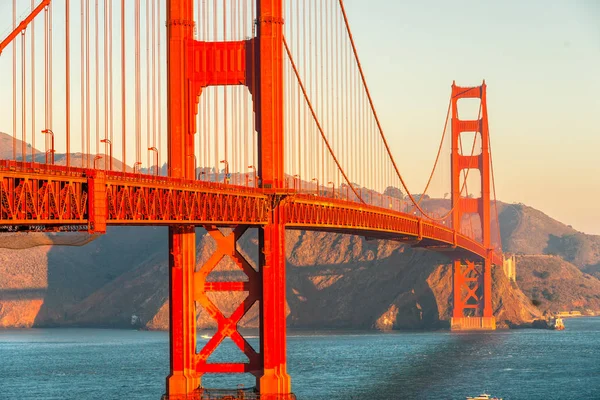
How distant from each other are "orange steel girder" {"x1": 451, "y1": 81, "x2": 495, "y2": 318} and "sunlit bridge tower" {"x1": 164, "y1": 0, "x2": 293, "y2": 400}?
94689 millimetres

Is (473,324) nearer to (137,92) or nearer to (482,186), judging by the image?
(482,186)

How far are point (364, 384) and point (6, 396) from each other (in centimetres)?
2378

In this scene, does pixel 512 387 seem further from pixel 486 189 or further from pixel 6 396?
pixel 486 189

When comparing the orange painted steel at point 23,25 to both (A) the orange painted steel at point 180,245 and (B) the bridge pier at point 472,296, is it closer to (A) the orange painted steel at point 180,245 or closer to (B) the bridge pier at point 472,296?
(A) the orange painted steel at point 180,245

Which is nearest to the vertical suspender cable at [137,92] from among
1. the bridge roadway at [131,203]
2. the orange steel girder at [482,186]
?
the bridge roadway at [131,203]

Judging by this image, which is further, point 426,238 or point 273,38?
point 426,238

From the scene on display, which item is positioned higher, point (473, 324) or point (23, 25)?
point (23, 25)

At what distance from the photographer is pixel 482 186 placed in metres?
162

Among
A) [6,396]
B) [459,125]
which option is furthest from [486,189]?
[6,396]

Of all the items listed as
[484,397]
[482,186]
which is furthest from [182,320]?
[482,186]

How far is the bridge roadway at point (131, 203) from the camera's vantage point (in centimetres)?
4459

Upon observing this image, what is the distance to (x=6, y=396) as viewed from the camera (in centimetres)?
9588

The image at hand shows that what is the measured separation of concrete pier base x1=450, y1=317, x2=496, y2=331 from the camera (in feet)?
557

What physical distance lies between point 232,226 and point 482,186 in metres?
101
